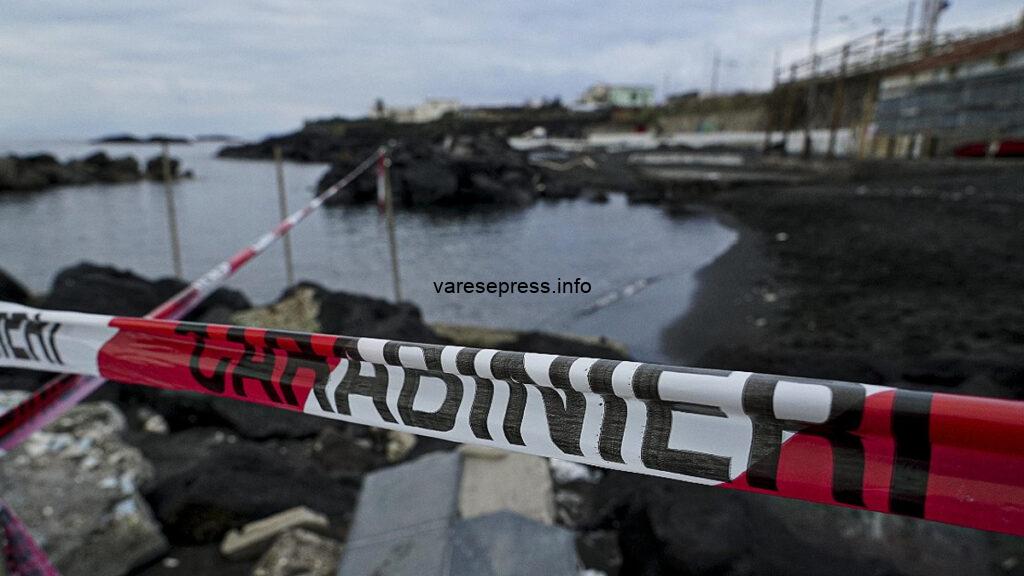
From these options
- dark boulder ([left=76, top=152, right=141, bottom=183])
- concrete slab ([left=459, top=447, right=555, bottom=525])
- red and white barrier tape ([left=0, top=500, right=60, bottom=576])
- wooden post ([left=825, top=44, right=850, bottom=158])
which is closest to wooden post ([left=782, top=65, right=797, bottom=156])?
wooden post ([left=825, top=44, right=850, bottom=158])

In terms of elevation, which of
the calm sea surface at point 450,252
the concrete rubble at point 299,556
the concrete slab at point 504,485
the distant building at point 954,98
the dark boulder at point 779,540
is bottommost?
the calm sea surface at point 450,252

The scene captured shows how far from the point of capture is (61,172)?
51.4m

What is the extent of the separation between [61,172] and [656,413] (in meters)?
66.4

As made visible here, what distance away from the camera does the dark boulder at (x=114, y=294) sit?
724 centimetres

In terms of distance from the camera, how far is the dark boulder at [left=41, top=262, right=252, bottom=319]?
7242 mm

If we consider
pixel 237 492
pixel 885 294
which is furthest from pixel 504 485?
pixel 885 294

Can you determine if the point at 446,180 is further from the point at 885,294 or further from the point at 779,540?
the point at 779,540

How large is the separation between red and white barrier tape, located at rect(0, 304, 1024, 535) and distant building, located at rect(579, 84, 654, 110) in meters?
103

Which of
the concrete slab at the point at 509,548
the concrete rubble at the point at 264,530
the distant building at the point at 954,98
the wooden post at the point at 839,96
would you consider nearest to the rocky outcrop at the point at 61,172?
the concrete rubble at the point at 264,530

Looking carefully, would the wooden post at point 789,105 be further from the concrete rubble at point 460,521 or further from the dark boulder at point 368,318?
the concrete rubble at point 460,521

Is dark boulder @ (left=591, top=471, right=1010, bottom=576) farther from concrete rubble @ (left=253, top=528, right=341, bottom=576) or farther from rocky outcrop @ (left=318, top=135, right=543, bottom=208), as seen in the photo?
rocky outcrop @ (left=318, top=135, right=543, bottom=208)

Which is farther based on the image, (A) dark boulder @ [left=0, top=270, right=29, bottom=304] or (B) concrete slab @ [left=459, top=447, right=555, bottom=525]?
(A) dark boulder @ [left=0, top=270, right=29, bottom=304]

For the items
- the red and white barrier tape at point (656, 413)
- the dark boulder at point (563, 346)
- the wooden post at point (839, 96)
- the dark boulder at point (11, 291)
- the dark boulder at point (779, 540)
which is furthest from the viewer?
the wooden post at point (839, 96)

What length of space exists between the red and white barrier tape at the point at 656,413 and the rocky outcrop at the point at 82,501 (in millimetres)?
2043
